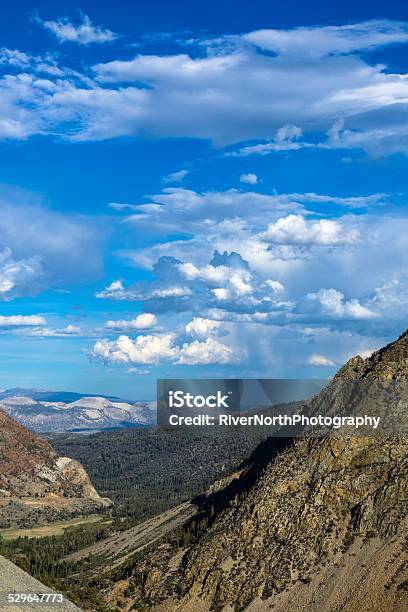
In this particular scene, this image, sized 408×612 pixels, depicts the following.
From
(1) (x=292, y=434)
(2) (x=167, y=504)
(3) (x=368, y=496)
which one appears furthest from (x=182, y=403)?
(2) (x=167, y=504)

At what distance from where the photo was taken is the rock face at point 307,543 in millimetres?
77875

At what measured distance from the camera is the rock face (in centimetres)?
7788

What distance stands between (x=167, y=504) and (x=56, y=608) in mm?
120940

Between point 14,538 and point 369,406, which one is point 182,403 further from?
point 14,538

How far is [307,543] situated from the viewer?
84.9 m
